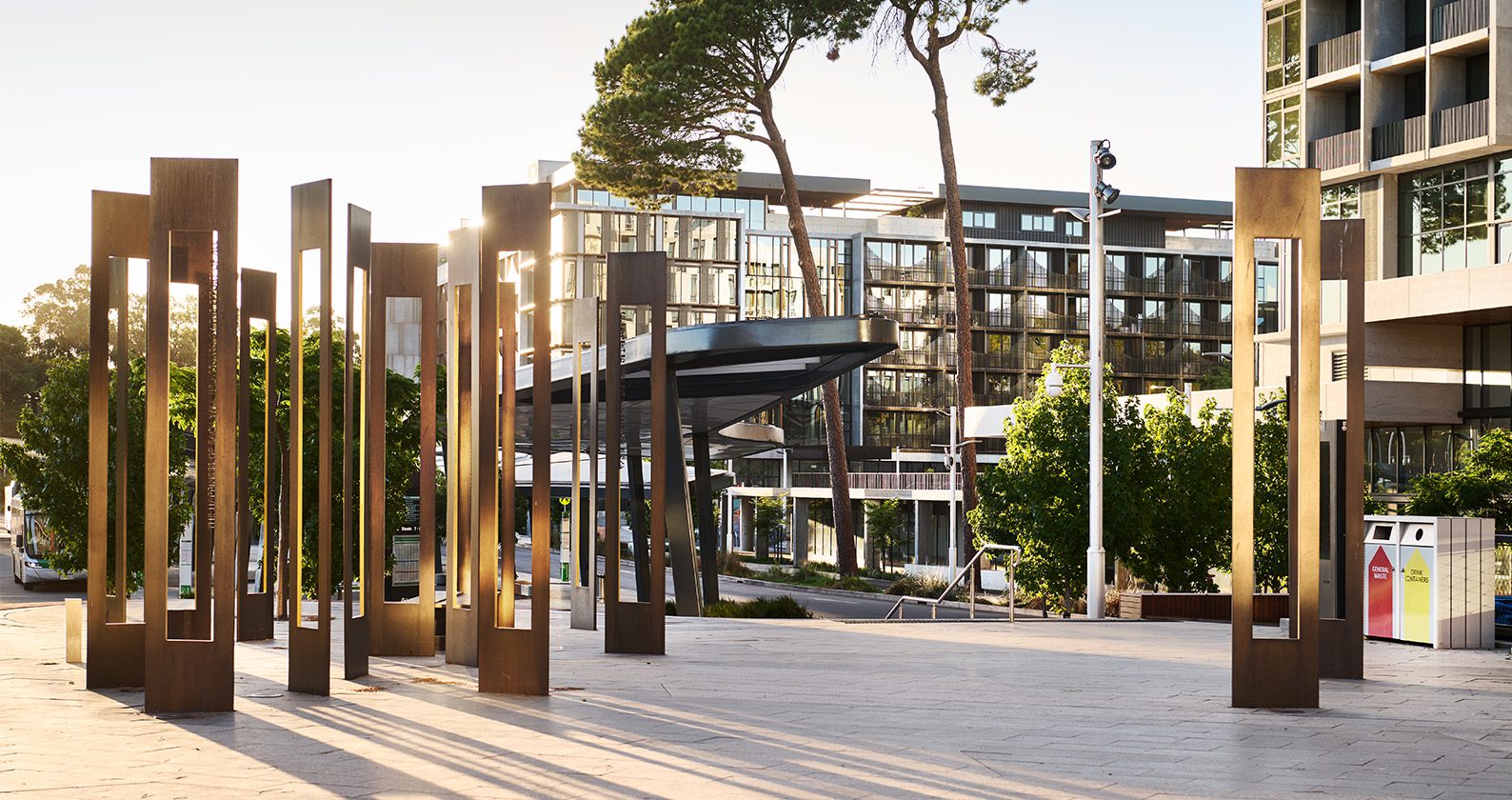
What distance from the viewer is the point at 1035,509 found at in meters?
31.8

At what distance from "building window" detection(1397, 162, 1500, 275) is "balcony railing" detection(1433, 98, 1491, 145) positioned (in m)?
0.80

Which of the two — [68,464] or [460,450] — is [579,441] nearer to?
[460,450]

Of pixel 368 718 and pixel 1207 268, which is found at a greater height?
pixel 1207 268

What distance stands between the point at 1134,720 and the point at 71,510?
40.1ft

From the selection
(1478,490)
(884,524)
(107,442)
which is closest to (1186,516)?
(1478,490)

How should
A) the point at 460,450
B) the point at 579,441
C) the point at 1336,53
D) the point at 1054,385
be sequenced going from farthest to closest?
the point at 1336,53 < the point at 1054,385 < the point at 579,441 < the point at 460,450

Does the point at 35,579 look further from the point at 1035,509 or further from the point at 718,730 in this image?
the point at 718,730

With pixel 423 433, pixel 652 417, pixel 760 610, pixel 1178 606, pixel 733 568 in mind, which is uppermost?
pixel 652 417

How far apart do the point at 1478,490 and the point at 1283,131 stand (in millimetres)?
17407

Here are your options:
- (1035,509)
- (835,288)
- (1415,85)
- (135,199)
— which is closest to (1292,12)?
(1415,85)

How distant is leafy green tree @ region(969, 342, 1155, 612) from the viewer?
103ft

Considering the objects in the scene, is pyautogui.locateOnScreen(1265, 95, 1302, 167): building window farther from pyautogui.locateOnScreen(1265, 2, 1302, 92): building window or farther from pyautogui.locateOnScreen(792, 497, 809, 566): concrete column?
pyautogui.locateOnScreen(792, 497, 809, 566): concrete column

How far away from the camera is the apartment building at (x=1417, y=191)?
122 feet

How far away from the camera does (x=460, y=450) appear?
13.0 metres
